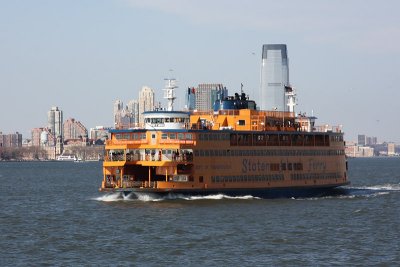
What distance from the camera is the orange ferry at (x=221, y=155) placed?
248ft

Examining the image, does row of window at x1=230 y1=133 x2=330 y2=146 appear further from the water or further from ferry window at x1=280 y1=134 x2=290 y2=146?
the water

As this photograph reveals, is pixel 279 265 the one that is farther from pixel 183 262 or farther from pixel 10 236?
pixel 10 236

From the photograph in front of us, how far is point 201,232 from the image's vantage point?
56281 millimetres

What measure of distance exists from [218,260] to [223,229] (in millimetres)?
11579

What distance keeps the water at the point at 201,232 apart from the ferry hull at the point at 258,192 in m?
0.56

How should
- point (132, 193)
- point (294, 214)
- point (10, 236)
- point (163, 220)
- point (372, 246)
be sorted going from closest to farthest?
point (372, 246) < point (10, 236) < point (163, 220) < point (294, 214) < point (132, 193)

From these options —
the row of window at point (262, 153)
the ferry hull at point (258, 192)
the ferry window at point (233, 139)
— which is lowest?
the ferry hull at point (258, 192)

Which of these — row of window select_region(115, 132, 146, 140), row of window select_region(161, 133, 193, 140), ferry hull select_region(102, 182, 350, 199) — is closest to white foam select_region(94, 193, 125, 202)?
ferry hull select_region(102, 182, 350, 199)

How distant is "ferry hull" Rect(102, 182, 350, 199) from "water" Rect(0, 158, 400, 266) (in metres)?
0.56

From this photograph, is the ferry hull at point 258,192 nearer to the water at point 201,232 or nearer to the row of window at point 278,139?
the water at point 201,232

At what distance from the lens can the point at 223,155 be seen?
7862 centimetres

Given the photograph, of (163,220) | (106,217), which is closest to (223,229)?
(163,220)

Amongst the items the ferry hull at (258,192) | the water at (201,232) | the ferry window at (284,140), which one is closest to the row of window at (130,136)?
the ferry hull at (258,192)

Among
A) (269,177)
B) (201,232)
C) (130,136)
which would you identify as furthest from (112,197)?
(201,232)
